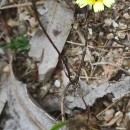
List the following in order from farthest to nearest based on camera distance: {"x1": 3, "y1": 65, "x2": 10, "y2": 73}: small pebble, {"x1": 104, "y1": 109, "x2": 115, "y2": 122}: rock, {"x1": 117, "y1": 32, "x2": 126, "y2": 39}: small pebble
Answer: {"x1": 3, "y1": 65, "x2": 10, "y2": 73}: small pebble < {"x1": 117, "y1": 32, "x2": 126, "y2": 39}: small pebble < {"x1": 104, "y1": 109, "x2": 115, "y2": 122}: rock

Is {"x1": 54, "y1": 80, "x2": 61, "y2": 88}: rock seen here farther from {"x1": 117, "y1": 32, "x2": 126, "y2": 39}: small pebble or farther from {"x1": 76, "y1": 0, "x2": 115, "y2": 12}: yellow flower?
{"x1": 76, "y1": 0, "x2": 115, "y2": 12}: yellow flower

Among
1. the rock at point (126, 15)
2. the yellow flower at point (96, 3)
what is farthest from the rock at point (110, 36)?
the yellow flower at point (96, 3)

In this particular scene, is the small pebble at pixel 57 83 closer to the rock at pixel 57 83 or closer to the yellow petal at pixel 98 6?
the rock at pixel 57 83

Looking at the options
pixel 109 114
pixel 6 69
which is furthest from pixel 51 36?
pixel 109 114

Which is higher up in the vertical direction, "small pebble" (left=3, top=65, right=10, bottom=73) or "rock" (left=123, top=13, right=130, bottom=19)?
"rock" (left=123, top=13, right=130, bottom=19)

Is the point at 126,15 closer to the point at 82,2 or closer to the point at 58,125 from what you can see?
the point at 82,2

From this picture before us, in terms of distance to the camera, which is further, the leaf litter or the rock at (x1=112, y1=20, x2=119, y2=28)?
the rock at (x1=112, y1=20, x2=119, y2=28)

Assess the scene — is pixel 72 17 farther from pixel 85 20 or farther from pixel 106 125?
pixel 106 125

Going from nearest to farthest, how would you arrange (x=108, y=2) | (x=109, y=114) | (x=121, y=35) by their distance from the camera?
(x=108, y=2), (x=109, y=114), (x=121, y=35)

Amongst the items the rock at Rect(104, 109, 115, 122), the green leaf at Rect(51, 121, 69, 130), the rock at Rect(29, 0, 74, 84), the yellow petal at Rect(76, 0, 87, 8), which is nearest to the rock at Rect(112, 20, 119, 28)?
the rock at Rect(29, 0, 74, 84)
